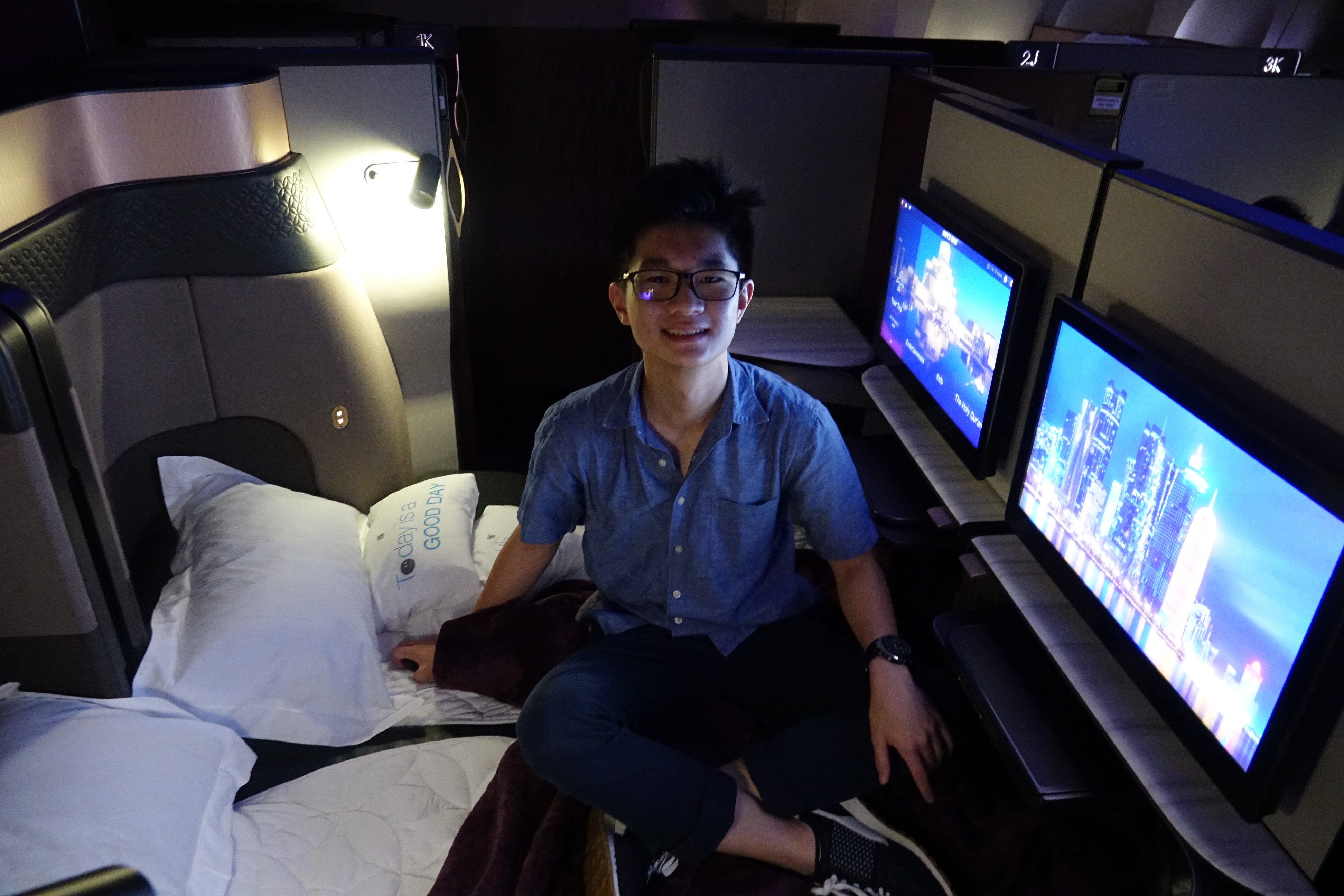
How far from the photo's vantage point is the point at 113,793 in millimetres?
1256

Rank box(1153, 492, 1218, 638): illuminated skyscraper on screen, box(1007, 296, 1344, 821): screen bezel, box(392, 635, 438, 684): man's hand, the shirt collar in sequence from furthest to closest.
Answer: box(392, 635, 438, 684): man's hand → the shirt collar → box(1153, 492, 1218, 638): illuminated skyscraper on screen → box(1007, 296, 1344, 821): screen bezel

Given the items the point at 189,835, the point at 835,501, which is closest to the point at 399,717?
the point at 189,835

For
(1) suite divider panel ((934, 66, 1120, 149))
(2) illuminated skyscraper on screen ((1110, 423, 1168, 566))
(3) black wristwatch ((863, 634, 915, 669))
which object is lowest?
(3) black wristwatch ((863, 634, 915, 669))

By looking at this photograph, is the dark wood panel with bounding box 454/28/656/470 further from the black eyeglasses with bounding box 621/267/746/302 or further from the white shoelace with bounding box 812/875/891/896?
the white shoelace with bounding box 812/875/891/896

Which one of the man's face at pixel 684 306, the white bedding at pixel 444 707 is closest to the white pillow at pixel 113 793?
the white bedding at pixel 444 707

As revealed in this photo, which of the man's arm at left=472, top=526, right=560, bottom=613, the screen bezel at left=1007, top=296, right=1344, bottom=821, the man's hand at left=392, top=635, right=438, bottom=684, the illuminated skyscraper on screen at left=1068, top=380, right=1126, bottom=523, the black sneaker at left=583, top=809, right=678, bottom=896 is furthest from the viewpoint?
the man's hand at left=392, top=635, right=438, bottom=684

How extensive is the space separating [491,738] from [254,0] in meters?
3.60

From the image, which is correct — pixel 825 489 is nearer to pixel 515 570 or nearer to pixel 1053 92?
pixel 515 570

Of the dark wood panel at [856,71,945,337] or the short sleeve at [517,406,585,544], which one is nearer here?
the short sleeve at [517,406,585,544]

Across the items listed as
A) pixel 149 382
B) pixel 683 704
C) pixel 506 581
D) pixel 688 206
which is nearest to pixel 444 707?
pixel 506 581

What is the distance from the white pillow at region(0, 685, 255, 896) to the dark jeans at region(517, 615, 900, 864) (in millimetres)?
470

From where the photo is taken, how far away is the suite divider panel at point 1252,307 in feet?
2.98

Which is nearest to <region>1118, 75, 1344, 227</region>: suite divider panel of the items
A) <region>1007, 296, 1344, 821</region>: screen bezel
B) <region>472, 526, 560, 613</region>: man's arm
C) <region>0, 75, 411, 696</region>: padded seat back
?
<region>1007, 296, 1344, 821</region>: screen bezel

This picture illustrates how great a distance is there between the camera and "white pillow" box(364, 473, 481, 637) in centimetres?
184
